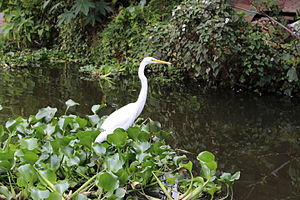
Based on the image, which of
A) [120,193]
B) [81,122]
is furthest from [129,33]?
[120,193]

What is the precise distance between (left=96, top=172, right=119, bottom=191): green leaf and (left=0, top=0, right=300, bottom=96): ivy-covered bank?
360 cm

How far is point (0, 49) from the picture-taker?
9.95m

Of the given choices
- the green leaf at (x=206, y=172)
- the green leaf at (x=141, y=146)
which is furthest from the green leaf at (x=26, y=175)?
the green leaf at (x=206, y=172)

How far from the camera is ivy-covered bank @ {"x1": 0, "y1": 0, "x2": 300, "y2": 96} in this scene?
618 centimetres

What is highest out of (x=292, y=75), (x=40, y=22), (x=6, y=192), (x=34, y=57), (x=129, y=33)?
(x=6, y=192)

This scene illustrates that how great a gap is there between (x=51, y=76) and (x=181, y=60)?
7.04ft

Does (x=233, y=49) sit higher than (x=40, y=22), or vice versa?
(x=233, y=49)

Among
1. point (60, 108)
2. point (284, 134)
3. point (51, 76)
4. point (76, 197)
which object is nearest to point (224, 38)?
point (284, 134)

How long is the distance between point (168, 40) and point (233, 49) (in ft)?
4.05

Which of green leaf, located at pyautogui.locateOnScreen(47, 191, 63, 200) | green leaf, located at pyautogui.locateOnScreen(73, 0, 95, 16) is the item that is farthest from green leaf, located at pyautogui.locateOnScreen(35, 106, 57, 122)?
green leaf, located at pyautogui.locateOnScreen(73, 0, 95, 16)

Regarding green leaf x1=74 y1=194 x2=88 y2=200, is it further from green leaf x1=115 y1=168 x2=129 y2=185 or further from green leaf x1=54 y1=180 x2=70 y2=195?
green leaf x1=115 y1=168 x2=129 y2=185

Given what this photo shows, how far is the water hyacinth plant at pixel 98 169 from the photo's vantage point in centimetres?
285

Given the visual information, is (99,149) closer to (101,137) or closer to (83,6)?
(101,137)

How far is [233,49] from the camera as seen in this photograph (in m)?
6.16
